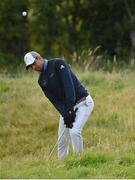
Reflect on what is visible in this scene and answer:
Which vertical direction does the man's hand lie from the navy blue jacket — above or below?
below

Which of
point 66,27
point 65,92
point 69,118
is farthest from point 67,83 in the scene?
point 66,27

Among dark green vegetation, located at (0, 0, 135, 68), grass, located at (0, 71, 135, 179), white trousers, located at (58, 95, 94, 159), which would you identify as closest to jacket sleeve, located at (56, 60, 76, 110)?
white trousers, located at (58, 95, 94, 159)

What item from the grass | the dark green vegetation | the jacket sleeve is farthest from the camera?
the dark green vegetation

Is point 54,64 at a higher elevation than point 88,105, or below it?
higher

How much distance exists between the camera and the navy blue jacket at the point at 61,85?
9.69 m

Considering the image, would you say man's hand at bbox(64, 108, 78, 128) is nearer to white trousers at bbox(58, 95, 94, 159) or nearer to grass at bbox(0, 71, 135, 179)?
white trousers at bbox(58, 95, 94, 159)

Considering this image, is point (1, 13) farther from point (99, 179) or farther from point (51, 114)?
point (99, 179)

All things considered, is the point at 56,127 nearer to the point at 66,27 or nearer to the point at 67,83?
the point at 67,83

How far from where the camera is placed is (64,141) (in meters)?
10.4

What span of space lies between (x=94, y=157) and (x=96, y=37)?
98.1 feet

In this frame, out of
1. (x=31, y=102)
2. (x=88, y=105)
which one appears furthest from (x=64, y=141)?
(x=31, y=102)

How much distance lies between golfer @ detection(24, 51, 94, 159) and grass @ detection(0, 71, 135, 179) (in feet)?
1.40

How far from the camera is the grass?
8.70m

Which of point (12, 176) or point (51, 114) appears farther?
point (51, 114)
